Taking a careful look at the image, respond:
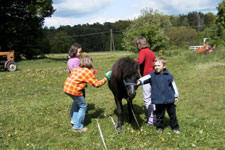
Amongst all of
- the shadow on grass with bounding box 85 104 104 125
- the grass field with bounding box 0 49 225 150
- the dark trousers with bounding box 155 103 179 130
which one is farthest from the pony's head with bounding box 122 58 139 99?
the shadow on grass with bounding box 85 104 104 125

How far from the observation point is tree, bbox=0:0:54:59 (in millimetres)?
25641

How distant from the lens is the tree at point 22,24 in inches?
1009

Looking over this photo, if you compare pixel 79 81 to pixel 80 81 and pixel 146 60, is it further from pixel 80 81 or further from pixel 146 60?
pixel 146 60

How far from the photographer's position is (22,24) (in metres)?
26.9

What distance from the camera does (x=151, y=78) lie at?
15.9 feet

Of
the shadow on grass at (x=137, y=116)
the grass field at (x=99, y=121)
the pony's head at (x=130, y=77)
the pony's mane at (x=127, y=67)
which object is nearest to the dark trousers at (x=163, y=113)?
the grass field at (x=99, y=121)

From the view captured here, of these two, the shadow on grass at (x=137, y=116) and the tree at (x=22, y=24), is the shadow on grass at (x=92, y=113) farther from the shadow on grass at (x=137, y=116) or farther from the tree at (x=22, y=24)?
the tree at (x=22, y=24)

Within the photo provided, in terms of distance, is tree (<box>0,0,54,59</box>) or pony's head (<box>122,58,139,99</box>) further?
tree (<box>0,0,54,59</box>)

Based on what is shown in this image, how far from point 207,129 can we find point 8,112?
6.12m

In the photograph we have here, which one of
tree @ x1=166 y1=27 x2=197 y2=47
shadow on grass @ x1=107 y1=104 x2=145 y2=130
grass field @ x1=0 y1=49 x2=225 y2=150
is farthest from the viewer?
tree @ x1=166 y1=27 x2=197 y2=47

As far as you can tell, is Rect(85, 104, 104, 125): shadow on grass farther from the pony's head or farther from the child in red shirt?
the pony's head

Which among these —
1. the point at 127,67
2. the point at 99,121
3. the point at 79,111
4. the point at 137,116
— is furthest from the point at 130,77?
the point at 137,116

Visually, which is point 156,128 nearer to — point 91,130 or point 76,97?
point 91,130

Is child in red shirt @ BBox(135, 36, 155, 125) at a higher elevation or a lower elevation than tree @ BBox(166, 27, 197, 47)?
lower
